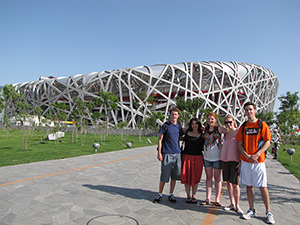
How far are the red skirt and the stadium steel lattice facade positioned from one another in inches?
1436

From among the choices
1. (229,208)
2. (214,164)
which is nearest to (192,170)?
(214,164)

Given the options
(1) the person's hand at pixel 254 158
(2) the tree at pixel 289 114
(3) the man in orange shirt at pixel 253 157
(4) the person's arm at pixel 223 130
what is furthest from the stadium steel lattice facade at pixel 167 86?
(1) the person's hand at pixel 254 158

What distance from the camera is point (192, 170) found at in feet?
14.5

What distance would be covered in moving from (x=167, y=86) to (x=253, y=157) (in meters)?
43.7

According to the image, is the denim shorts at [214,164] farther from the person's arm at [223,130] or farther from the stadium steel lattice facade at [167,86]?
the stadium steel lattice facade at [167,86]

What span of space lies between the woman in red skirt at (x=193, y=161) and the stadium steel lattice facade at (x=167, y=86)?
36434 mm

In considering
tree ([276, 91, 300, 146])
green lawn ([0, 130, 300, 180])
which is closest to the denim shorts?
green lawn ([0, 130, 300, 180])

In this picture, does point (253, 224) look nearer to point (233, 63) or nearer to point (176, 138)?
point (176, 138)

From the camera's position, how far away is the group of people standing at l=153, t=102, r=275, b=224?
3.71 meters

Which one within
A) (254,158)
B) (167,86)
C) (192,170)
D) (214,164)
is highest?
(167,86)

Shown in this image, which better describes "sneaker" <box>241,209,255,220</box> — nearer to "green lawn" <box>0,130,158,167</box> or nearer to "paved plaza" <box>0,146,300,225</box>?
"paved plaza" <box>0,146,300,225</box>

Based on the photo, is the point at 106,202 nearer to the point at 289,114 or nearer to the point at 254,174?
the point at 254,174

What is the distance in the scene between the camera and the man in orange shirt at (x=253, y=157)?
364 cm

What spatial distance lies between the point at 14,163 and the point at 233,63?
5435 cm
